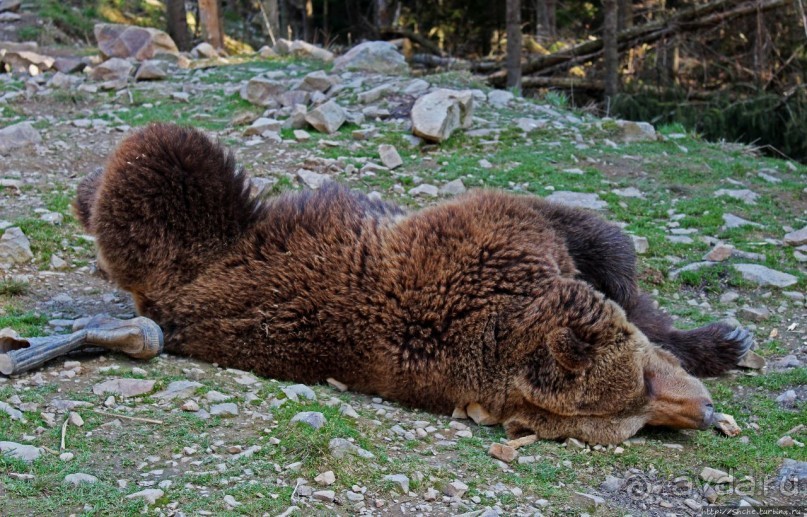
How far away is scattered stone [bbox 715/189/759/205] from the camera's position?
8.37 meters

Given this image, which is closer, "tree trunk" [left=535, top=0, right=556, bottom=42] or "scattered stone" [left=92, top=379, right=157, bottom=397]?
"scattered stone" [left=92, top=379, right=157, bottom=397]

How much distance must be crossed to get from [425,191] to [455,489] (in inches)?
179

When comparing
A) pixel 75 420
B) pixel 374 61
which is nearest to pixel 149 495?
pixel 75 420

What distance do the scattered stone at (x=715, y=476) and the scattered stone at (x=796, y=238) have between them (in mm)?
3736

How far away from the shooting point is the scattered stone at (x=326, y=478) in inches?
143

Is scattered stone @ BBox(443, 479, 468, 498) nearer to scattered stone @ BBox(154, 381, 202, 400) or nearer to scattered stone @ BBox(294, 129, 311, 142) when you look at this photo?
scattered stone @ BBox(154, 381, 202, 400)

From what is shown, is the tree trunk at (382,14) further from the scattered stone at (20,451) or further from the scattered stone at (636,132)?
the scattered stone at (20,451)

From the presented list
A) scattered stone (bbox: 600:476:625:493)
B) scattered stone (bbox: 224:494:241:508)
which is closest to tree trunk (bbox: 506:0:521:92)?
scattered stone (bbox: 600:476:625:493)

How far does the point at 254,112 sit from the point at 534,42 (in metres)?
10.3

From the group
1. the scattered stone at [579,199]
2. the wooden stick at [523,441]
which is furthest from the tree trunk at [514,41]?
the wooden stick at [523,441]

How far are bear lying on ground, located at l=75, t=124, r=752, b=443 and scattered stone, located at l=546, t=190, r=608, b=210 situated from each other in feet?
9.34

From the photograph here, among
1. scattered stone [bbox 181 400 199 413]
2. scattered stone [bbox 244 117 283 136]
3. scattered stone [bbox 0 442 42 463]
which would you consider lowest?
scattered stone [bbox 181 400 199 413]

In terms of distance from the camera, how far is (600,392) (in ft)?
14.3

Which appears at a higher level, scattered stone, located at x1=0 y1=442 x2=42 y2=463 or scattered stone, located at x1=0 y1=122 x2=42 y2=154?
scattered stone, located at x1=0 y1=122 x2=42 y2=154
